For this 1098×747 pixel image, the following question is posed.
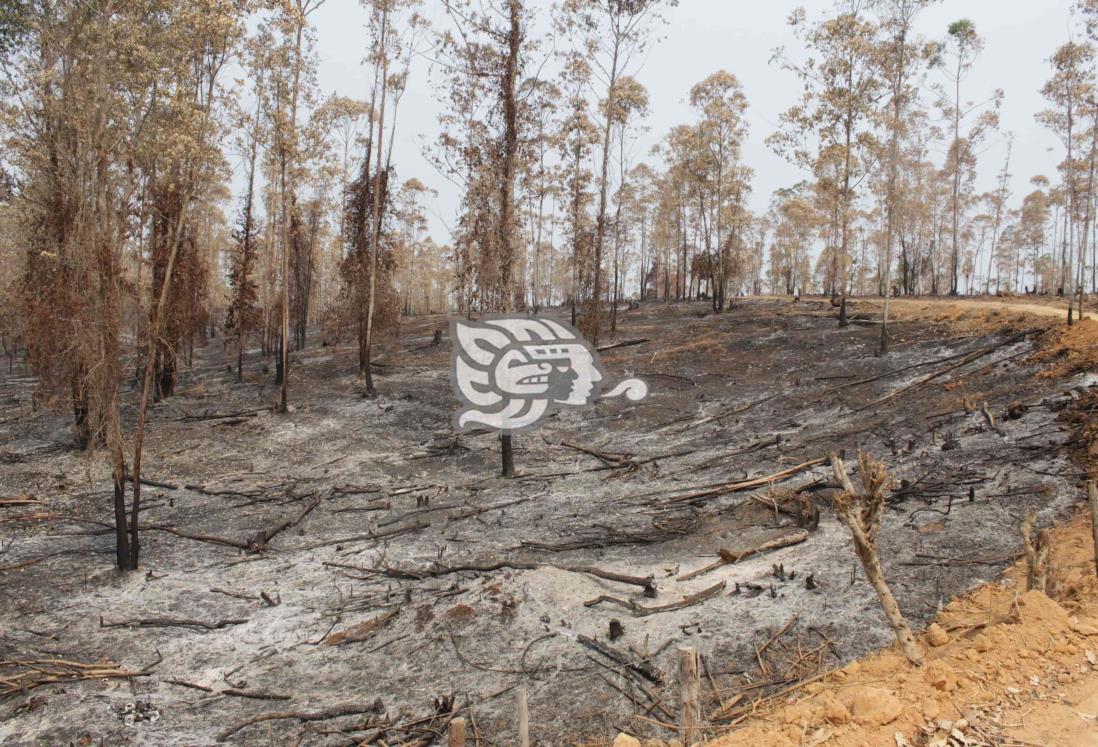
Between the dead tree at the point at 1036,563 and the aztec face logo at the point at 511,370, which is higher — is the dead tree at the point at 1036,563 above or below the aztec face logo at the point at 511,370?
below

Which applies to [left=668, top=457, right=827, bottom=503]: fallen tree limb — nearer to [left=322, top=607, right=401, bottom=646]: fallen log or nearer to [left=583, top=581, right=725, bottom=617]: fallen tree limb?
[left=583, top=581, right=725, bottom=617]: fallen tree limb

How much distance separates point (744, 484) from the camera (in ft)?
35.8

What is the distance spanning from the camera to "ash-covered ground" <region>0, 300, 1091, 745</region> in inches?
234

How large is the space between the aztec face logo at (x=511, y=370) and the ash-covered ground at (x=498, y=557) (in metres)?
1.30

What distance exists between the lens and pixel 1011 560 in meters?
6.79

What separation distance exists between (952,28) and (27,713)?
42255mm

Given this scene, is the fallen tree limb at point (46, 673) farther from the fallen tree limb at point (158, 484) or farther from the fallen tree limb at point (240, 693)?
the fallen tree limb at point (158, 484)

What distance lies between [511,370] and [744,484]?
6625 millimetres

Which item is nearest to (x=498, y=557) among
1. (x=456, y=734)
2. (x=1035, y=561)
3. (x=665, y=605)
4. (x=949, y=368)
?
(x=665, y=605)

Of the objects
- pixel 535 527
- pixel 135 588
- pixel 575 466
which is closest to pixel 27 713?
pixel 135 588

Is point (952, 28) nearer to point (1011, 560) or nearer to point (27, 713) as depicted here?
point (1011, 560)

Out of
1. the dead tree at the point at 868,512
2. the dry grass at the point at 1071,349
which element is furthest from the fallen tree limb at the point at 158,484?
the dry grass at the point at 1071,349

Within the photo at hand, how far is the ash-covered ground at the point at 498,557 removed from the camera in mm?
5945

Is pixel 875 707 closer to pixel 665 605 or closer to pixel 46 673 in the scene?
pixel 665 605
